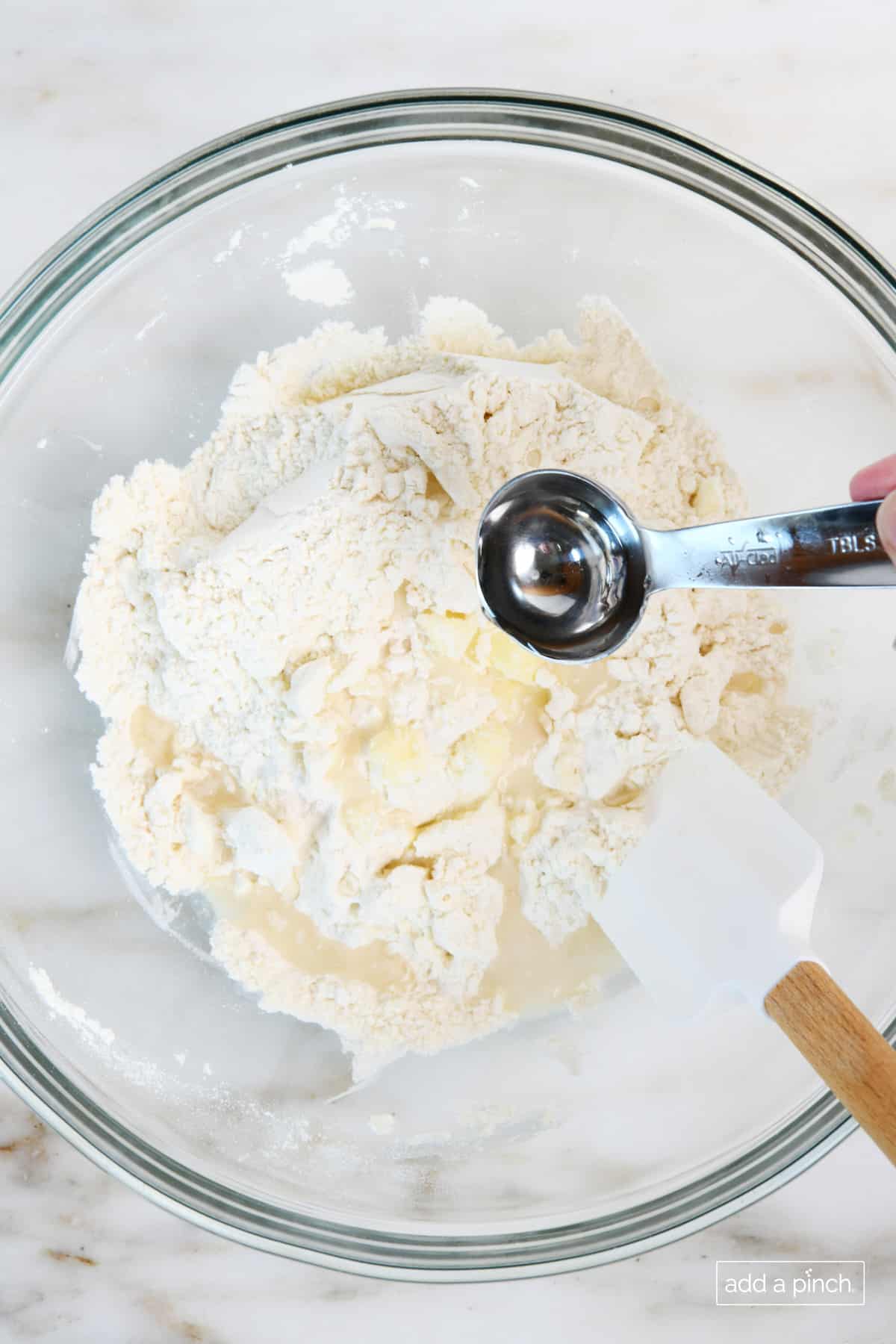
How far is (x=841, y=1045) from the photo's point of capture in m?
0.80

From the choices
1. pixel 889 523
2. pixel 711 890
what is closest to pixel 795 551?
pixel 889 523

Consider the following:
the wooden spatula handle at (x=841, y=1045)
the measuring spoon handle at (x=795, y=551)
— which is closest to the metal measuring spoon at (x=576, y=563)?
the measuring spoon handle at (x=795, y=551)

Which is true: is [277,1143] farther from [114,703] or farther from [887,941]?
[887,941]

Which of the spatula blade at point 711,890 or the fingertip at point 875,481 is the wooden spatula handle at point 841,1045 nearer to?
the spatula blade at point 711,890

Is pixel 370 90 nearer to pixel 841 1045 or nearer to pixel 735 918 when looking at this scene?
pixel 735 918

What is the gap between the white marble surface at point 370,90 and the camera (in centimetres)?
115

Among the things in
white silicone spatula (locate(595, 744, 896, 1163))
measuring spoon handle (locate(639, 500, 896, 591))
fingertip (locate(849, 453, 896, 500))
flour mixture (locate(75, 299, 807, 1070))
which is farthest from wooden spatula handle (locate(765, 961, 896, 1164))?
fingertip (locate(849, 453, 896, 500))

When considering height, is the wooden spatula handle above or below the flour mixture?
below

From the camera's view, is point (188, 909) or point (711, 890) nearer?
point (711, 890)

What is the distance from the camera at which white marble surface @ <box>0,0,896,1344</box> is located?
45.2 inches

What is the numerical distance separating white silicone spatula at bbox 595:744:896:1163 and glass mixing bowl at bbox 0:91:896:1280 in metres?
0.17

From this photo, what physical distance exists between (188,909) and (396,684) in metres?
0.39

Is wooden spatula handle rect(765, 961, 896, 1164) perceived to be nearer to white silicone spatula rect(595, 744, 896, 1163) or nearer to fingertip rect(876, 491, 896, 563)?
white silicone spatula rect(595, 744, 896, 1163)

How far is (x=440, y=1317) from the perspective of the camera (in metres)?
1.20
